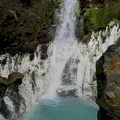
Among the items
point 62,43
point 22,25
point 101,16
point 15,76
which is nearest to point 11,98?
point 15,76

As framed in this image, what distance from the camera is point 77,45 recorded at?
13156 millimetres

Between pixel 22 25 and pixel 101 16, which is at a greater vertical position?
pixel 101 16

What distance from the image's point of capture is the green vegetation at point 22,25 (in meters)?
11.8

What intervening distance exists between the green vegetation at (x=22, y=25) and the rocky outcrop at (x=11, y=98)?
1.40m

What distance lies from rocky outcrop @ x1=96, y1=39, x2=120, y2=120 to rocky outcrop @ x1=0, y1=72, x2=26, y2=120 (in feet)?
15.9

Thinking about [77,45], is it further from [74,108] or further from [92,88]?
[74,108]

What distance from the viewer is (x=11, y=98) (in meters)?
10.9

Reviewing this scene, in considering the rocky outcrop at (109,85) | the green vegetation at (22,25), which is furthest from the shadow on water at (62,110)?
the rocky outcrop at (109,85)

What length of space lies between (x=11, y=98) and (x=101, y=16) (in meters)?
5.16

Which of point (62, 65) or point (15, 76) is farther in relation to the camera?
point (62, 65)

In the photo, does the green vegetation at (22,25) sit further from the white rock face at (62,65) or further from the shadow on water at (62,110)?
the shadow on water at (62,110)

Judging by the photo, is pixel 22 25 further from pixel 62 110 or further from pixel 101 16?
pixel 62 110

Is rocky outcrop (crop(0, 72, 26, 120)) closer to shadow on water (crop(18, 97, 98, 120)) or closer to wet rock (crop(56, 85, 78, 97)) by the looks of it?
shadow on water (crop(18, 97, 98, 120))

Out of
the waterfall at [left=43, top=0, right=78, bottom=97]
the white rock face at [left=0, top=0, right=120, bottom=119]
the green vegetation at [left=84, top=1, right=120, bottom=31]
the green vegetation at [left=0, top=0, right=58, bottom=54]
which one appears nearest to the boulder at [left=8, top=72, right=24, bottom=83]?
the white rock face at [left=0, top=0, right=120, bottom=119]
